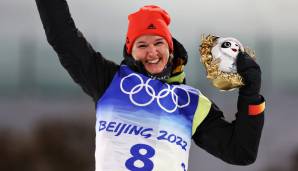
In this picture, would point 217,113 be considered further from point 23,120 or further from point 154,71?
point 23,120

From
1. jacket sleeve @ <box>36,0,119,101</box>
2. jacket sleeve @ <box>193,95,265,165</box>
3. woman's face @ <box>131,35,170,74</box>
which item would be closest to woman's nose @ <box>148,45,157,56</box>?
woman's face @ <box>131,35,170,74</box>

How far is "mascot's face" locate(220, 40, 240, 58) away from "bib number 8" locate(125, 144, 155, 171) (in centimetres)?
40

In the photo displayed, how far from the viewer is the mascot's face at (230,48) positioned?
2279 millimetres

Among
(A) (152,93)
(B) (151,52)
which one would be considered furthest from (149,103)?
(B) (151,52)

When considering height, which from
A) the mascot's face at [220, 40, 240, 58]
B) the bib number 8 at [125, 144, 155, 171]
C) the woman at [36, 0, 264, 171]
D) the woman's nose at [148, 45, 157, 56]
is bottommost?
the bib number 8 at [125, 144, 155, 171]

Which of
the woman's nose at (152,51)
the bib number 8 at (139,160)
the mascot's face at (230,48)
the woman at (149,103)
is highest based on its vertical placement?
the mascot's face at (230,48)

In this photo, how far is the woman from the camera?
2221 millimetres

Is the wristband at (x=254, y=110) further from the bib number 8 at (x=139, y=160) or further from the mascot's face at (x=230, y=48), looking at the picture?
the bib number 8 at (x=139, y=160)

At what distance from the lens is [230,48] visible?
229cm

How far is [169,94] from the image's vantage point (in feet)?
7.59

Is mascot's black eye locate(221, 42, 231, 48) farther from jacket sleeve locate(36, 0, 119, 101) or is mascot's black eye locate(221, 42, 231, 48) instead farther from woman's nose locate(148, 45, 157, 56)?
jacket sleeve locate(36, 0, 119, 101)

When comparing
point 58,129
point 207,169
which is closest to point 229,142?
point 207,169

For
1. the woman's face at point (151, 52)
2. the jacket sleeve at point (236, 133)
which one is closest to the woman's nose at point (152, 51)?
the woman's face at point (151, 52)

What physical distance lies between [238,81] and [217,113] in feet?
0.56
